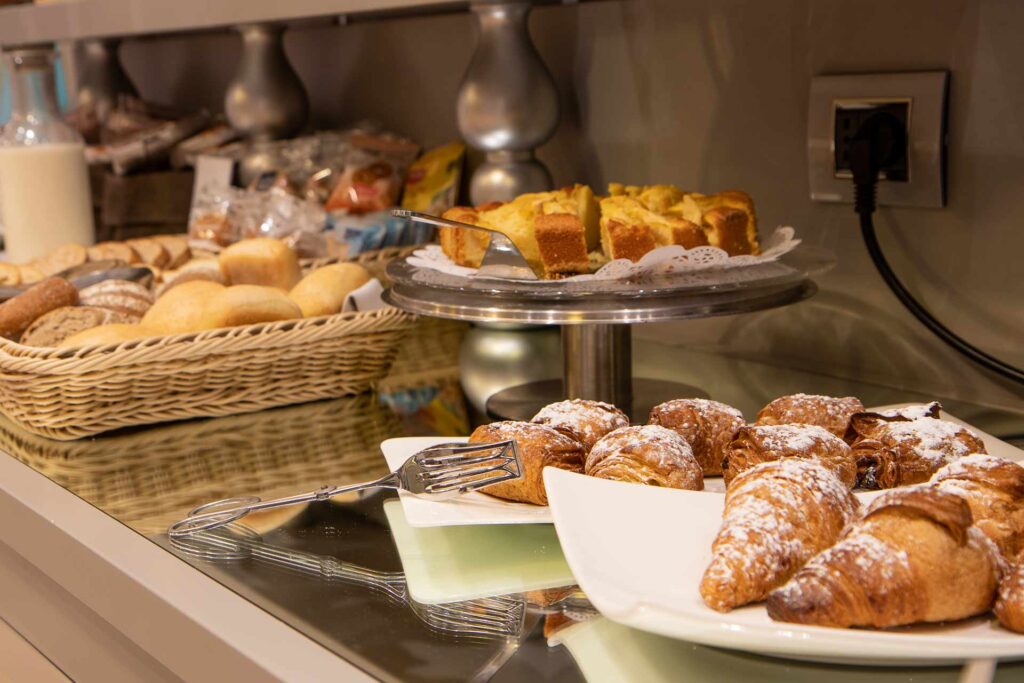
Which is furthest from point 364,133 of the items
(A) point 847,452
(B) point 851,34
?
(A) point 847,452

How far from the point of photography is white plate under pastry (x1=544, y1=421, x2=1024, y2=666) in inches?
17.3

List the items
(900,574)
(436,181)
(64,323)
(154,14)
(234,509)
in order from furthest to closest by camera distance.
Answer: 1. (436,181)
2. (154,14)
3. (64,323)
4. (234,509)
5. (900,574)

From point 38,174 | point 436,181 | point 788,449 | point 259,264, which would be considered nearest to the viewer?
point 788,449

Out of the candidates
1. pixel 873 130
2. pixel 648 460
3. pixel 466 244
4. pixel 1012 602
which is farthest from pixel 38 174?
pixel 1012 602

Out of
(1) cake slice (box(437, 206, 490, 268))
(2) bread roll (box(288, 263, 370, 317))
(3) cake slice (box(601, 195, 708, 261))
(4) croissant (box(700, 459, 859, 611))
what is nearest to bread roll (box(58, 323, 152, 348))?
(2) bread roll (box(288, 263, 370, 317))

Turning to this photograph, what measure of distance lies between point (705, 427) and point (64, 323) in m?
0.68

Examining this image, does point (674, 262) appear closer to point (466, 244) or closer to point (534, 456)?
point (466, 244)

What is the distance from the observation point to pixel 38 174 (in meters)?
1.66

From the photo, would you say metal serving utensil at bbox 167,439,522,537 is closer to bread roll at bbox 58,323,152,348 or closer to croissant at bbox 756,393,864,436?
croissant at bbox 756,393,864,436

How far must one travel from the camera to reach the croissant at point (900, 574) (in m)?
0.44

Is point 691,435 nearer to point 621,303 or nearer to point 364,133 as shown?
point 621,303

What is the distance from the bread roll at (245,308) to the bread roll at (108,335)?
0.06 metres

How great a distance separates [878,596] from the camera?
441 mm

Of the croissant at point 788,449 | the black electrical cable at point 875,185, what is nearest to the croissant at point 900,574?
the croissant at point 788,449
